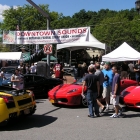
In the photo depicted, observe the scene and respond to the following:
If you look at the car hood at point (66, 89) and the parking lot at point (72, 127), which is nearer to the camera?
the parking lot at point (72, 127)

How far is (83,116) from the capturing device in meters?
8.30

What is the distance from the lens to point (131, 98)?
348 inches

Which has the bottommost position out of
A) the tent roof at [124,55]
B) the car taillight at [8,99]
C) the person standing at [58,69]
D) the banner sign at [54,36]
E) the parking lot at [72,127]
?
the parking lot at [72,127]

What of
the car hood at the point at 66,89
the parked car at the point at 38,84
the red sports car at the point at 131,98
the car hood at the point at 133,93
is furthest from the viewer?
the parked car at the point at 38,84

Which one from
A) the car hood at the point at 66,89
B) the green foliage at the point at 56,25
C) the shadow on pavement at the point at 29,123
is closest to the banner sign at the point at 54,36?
the car hood at the point at 66,89

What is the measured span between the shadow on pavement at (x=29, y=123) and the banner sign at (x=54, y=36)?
29.9 ft

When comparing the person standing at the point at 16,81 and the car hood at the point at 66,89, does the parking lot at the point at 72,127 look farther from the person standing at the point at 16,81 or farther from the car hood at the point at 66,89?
the person standing at the point at 16,81

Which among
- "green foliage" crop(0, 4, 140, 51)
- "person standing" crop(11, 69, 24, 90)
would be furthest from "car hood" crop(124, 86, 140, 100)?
"green foliage" crop(0, 4, 140, 51)

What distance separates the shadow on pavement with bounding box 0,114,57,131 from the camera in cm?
695

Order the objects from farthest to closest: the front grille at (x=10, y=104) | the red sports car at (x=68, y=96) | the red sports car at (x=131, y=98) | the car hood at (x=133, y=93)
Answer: the red sports car at (x=68, y=96), the car hood at (x=133, y=93), the red sports car at (x=131, y=98), the front grille at (x=10, y=104)

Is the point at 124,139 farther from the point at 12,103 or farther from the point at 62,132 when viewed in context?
the point at 12,103

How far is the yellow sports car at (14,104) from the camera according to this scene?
6436 mm

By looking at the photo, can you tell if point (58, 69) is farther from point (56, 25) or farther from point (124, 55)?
point (56, 25)

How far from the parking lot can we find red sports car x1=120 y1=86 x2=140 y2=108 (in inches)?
11.5
